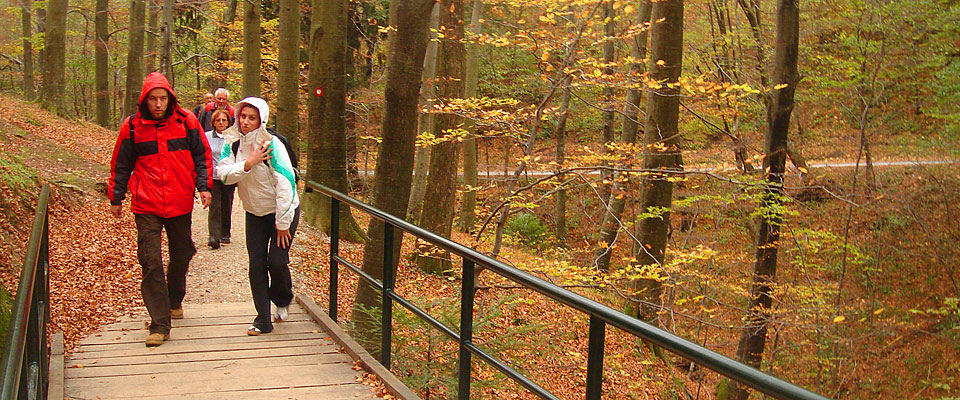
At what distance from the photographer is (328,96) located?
1312cm

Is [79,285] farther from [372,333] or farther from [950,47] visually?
[950,47]

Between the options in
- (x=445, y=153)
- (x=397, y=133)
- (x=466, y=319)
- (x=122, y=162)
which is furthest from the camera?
(x=445, y=153)

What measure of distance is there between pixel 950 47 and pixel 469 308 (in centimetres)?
2013

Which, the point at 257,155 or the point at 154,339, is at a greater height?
the point at 257,155

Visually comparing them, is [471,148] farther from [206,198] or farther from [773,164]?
[206,198]

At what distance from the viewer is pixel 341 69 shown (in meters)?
13.2

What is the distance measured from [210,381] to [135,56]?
20.2m

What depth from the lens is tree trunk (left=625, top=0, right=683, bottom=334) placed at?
1234 cm

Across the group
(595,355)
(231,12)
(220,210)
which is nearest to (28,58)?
(231,12)

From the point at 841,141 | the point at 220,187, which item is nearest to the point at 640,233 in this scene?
the point at 220,187

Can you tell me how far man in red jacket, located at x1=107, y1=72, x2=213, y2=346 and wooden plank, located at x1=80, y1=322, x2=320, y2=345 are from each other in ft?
0.83

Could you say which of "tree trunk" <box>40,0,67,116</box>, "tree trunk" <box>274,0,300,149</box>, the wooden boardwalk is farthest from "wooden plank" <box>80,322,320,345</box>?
"tree trunk" <box>40,0,67,116</box>

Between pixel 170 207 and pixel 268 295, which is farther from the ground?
pixel 170 207

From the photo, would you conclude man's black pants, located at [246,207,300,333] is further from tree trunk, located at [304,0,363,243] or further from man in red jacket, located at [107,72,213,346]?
tree trunk, located at [304,0,363,243]
